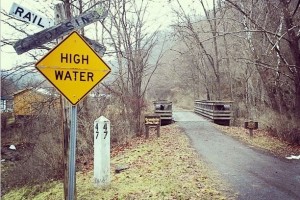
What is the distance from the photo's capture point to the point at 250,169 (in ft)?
28.6

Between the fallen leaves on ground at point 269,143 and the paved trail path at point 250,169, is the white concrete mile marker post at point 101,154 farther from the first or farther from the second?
the fallen leaves on ground at point 269,143

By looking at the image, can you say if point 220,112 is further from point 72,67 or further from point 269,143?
point 72,67

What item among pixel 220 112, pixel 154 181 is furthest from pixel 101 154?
pixel 220 112

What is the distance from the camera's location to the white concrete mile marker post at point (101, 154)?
761 cm

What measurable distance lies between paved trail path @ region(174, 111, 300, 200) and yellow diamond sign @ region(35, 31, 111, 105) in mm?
3667

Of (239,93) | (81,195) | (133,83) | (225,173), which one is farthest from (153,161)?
(239,93)

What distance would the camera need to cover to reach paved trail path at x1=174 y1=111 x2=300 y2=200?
663 cm

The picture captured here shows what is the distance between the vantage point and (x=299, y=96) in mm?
12906

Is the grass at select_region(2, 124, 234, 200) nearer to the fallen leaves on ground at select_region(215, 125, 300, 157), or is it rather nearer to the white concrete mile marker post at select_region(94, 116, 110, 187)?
the white concrete mile marker post at select_region(94, 116, 110, 187)

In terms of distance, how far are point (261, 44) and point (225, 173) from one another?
44.1 ft

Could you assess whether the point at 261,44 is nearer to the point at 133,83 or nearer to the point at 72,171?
the point at 133,83

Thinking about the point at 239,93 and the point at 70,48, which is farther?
the point at 239,93

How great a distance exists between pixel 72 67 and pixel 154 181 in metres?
4.06

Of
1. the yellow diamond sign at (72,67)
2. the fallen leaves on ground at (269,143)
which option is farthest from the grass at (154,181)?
the yellow diamond sign at (72,67)
